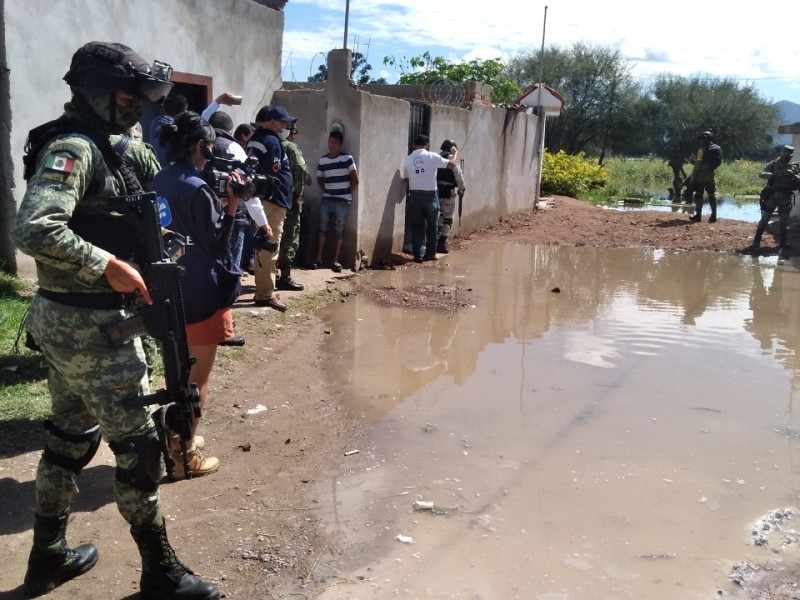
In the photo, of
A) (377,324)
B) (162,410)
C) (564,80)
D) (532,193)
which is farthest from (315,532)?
(564,80)

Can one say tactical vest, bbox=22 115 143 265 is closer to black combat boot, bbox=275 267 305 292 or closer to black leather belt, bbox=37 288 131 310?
black leather belt, bbox=37 288 131 310

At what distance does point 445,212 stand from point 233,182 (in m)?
7.45

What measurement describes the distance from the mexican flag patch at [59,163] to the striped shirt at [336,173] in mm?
6438

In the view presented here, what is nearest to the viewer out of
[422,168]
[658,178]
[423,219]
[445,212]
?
[422,168]

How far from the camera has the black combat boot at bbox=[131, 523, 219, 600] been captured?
2.73m

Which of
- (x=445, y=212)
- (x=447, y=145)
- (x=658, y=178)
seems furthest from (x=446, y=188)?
(x=658, y=178)

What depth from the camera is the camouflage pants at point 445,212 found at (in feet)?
35.8

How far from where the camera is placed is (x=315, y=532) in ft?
11.1

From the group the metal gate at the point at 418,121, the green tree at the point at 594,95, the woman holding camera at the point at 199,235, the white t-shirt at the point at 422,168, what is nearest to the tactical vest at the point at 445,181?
the metal gate at the point at 418,121

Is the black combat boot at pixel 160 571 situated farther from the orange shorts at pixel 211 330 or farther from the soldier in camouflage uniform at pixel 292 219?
the soldier in camouflage uniform at pixel 292 219

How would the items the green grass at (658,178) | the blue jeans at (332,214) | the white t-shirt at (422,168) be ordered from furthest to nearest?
1. the green grass at (658,178)
2. the white t-shirt at (422,168)
3. the blue jeans at (332,214)

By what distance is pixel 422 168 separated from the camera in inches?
392

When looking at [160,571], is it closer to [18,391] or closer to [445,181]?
[18,391]

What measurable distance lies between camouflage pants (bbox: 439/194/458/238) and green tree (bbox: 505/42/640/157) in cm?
2803
